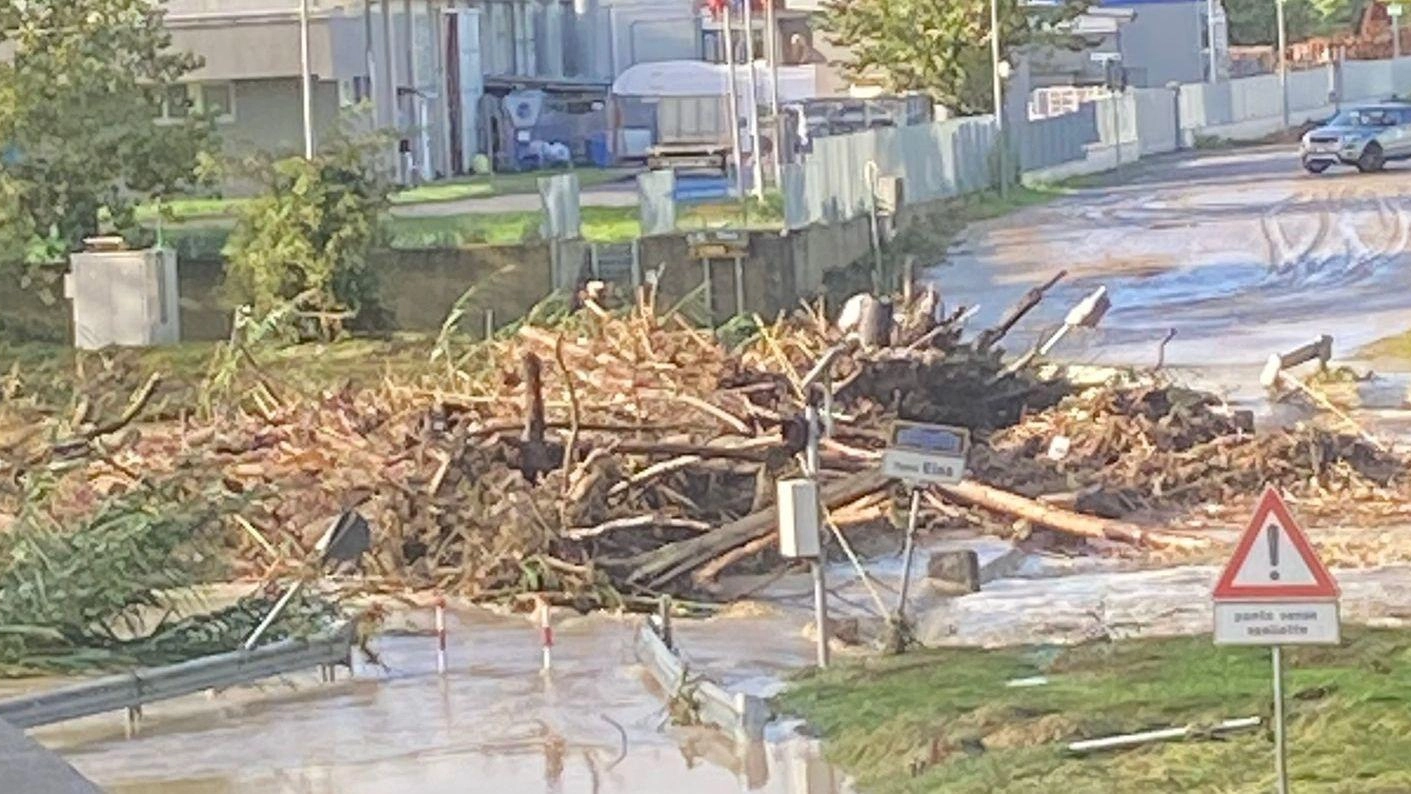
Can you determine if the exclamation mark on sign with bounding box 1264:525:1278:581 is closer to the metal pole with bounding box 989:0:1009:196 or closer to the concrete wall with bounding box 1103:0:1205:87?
the metal pole with bounding box 989:0:1009:196

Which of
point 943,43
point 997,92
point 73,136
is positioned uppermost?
point 943,43

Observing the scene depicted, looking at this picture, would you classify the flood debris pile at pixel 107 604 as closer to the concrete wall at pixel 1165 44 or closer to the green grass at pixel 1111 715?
the green grass at pixel 1111 715

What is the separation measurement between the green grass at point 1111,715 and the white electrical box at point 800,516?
73 centimetres

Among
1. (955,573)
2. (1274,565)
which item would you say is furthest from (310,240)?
(1274,565)

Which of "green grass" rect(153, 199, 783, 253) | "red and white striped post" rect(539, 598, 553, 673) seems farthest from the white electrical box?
"green grass" rect(153, 199, 783, 253)

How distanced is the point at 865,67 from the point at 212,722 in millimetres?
58498

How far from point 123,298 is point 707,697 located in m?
21.8

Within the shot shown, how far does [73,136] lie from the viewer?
3850 centimetres

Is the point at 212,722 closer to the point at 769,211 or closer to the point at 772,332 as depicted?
the point at 772,332

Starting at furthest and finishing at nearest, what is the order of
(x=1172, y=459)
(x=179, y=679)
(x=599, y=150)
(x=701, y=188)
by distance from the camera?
(x=599, y=150)
(x=701, y=188)
(x=1172, y=459)
(x=179, y=679)

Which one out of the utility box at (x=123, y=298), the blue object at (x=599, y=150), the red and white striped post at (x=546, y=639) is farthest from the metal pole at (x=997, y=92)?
the red and white striped post at (x=546, y=639)

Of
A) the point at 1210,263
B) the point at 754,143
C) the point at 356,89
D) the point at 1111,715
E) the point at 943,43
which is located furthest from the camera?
the point at 943,43

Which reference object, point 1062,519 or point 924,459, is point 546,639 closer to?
point 924,459

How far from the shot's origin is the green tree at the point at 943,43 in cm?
7038
